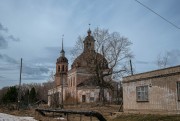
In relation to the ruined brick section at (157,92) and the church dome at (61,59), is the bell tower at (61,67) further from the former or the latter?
the ruined brick section at (157,92)

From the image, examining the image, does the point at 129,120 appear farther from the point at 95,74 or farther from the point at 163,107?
the point at 95,74

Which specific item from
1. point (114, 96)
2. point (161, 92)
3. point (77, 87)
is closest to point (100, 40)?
point (114, 96)

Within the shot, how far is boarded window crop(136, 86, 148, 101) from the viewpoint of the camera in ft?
85.9

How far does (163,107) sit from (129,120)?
307 centimetres

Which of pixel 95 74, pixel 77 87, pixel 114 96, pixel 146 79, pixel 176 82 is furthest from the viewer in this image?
pixel 77 87

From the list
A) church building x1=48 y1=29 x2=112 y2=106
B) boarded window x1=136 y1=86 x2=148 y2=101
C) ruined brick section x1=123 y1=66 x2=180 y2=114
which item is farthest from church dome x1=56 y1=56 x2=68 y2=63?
boarded window x1=136 y1=86 x2=148 y2=101

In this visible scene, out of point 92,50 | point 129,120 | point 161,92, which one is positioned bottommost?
point 129,120

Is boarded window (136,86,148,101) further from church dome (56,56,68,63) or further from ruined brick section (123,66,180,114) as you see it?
church dome (56,56,68,63)

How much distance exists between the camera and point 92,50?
50.7m

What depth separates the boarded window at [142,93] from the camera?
26195 millimetres

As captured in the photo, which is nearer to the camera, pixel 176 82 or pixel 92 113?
pixel 92 113

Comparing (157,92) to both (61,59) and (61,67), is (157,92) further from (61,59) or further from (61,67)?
(61,59)

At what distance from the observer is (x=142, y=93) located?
2673 centimetres

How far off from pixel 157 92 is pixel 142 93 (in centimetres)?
226
